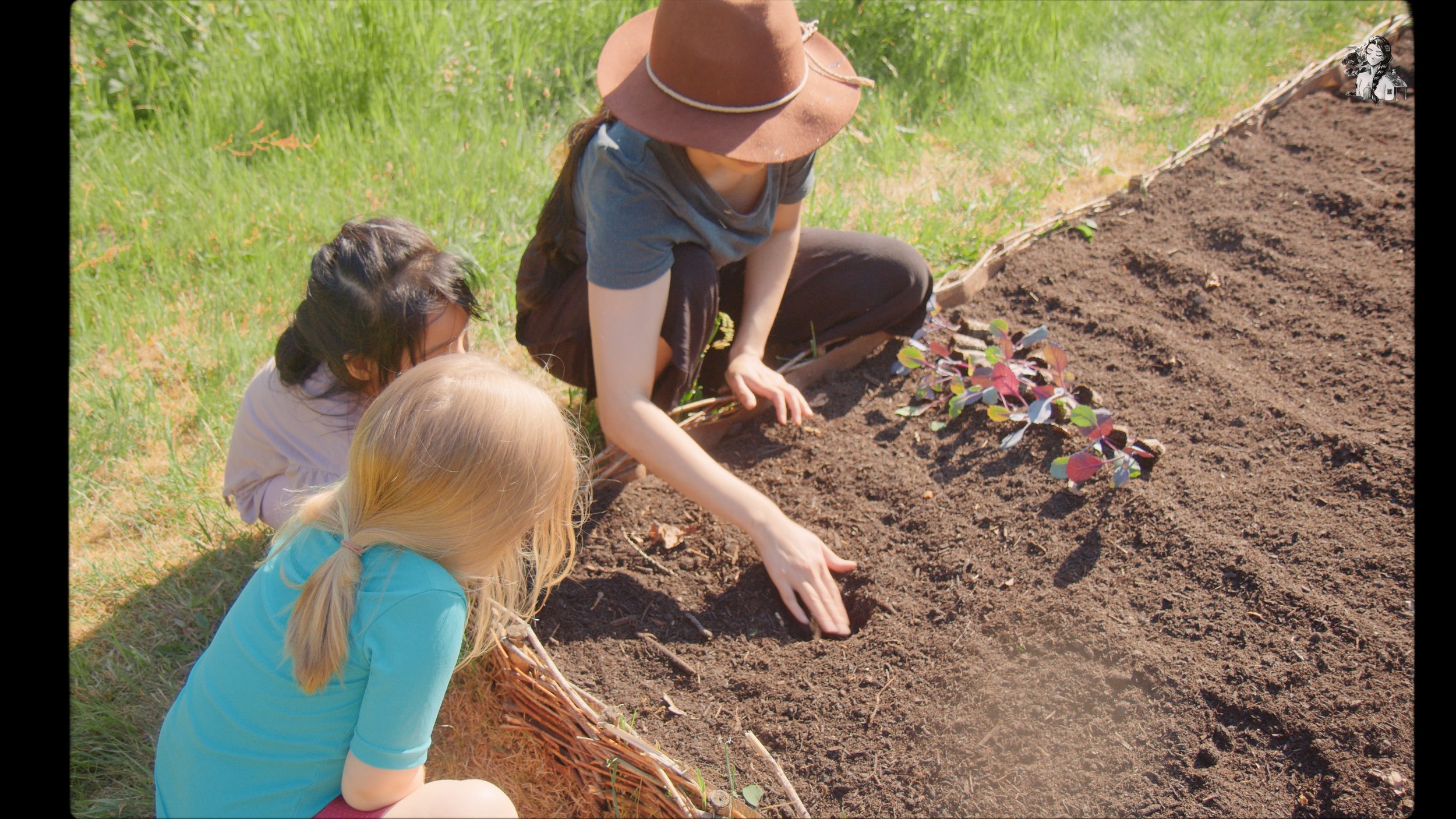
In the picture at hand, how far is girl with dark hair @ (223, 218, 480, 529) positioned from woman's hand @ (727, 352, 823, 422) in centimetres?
67

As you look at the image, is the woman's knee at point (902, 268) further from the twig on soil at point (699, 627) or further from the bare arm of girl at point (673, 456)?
the twig on soil at point (699, 627)

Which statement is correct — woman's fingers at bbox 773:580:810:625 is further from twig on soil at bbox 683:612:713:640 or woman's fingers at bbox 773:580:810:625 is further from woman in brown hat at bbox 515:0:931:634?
twig on soil at bbox 683:612:713:640

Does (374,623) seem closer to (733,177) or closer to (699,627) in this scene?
(699,627)

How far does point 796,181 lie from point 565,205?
1.94ft

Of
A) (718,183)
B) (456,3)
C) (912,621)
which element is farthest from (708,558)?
(456,3)

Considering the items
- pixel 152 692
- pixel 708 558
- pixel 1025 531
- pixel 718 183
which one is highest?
pixel 718 183

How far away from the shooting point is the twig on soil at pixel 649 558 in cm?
214

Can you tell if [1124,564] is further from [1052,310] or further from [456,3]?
[456,3]

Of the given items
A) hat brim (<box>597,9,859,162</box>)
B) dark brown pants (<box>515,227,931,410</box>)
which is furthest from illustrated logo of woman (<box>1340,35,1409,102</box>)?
hat brim (<box>597,9,859,162</box>)

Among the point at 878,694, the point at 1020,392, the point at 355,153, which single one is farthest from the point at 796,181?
the point at 355,153

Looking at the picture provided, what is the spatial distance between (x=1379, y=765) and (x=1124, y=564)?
55 cm

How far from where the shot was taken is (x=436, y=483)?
52.7 inches

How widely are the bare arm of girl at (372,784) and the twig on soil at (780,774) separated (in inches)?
24.1

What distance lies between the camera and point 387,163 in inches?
134
